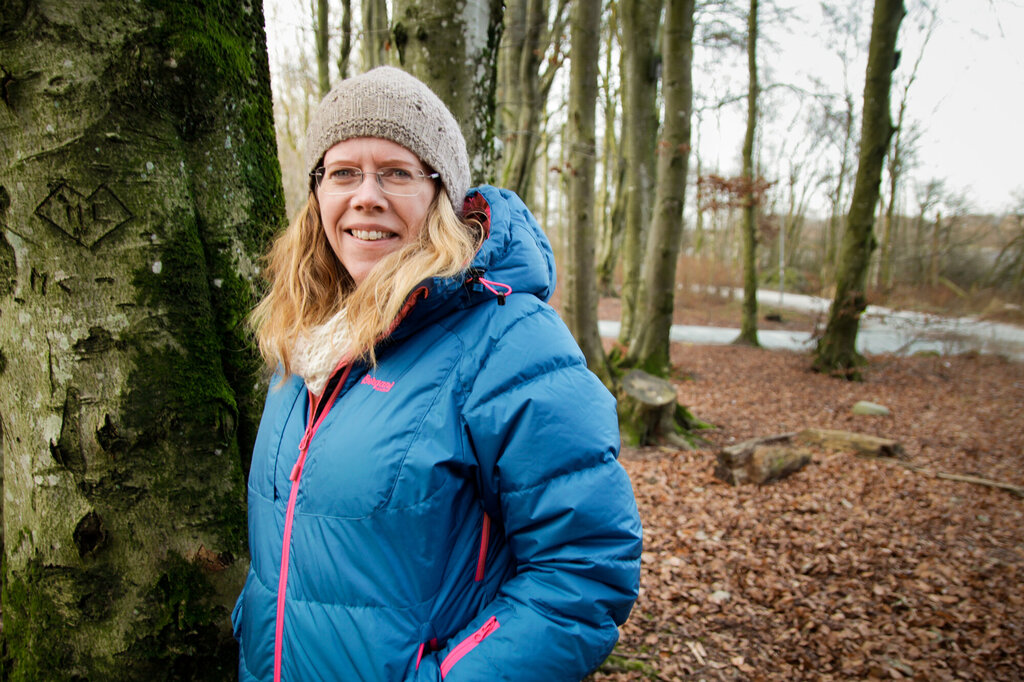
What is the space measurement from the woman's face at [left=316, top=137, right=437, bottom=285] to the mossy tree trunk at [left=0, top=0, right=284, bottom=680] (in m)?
0.52

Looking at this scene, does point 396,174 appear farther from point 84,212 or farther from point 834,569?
point 834,569

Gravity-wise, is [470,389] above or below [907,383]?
above

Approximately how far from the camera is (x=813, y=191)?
3303cm

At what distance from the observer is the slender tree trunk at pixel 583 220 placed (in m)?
6.35

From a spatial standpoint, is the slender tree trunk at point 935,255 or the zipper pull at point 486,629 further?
the slender tree trunk at point 935,255

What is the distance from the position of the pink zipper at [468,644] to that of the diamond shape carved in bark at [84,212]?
4.64ft

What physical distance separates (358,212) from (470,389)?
23.2 inches

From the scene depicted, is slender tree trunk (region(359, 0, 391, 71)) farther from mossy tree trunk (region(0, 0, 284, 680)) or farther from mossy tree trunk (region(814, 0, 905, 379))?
Answer: mossy tree trunk (region(814, 0, 905, 379))

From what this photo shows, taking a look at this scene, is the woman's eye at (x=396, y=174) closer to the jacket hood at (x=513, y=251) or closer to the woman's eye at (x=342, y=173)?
the woman's eye at (x=342, y=173)

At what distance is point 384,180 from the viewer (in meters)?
1.41

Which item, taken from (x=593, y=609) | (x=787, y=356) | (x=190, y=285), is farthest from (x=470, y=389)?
(x=787, y=356)

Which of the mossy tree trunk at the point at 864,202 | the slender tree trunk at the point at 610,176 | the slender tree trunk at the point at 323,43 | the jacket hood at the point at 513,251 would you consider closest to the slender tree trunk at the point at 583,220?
the slender tree trunk at the point at 323,43

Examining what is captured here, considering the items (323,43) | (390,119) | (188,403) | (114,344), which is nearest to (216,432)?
(188,403)

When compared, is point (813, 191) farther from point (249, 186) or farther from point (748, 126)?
point (249, 186)
